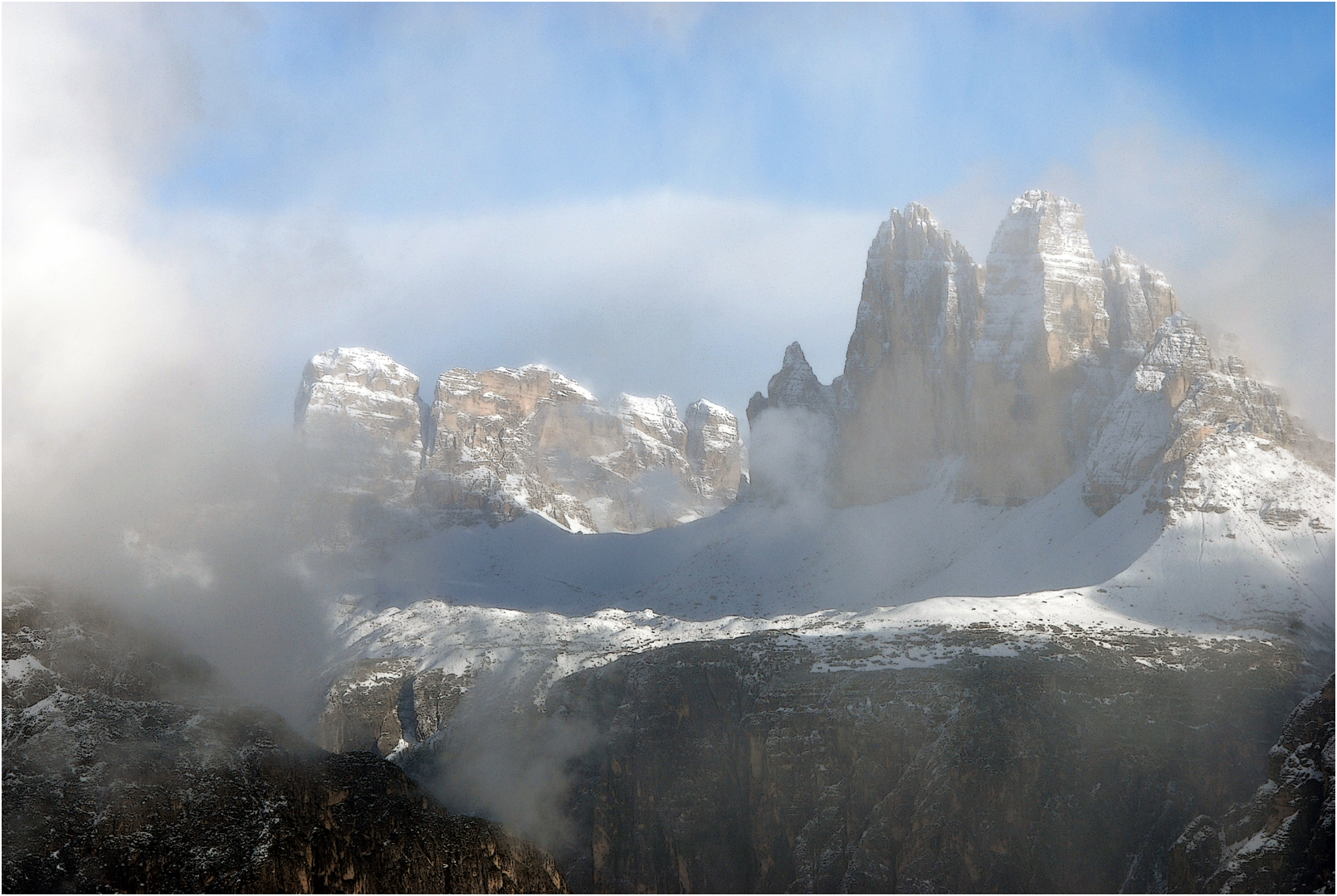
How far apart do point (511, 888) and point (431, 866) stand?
12265 mm

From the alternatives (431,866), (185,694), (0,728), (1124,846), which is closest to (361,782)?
(431,866)

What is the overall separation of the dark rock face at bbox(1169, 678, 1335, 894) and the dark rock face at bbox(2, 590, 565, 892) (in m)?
82.2

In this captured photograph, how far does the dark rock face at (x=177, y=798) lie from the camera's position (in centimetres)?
12675

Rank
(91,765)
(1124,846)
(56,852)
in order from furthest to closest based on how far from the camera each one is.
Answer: (1124,846)
(91,765)
(56,852)

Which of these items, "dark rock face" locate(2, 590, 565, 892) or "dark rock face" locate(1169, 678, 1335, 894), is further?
"dark rock face" locate(1169, 678, 1335, 894)

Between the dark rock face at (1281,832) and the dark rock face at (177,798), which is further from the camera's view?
the dark rock face at (1281,832)

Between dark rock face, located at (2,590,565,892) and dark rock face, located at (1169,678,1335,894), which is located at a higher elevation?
dark rock face, located at (2,590,565,892)

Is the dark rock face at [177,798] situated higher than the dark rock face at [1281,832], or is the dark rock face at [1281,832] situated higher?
the dark rock face at [177,798]

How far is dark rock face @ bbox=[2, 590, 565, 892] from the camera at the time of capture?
12675 cm

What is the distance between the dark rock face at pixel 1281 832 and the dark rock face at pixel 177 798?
82.2 m

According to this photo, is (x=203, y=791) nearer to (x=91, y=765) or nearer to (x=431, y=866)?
(x=91, y=765)

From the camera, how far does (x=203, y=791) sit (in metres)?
137

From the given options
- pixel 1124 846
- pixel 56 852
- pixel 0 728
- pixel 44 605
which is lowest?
pixel 1124 846

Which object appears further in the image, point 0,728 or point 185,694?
point 185,694
